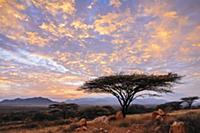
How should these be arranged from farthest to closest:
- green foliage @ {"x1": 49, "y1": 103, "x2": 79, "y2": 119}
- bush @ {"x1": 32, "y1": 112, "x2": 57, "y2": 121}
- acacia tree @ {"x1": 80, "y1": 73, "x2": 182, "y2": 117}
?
green foliage @ {"x1": 49, "y1": 103, "x2": 79, "y2": 119}, bush @ {"x1": 32, "y1": 112, "x2": 57, "y2": 121}, acacia tree @ {"x1": 80, "y1": 73, "x2": 182, "y2": 117}

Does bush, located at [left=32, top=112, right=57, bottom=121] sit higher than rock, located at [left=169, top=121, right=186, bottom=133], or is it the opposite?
bush, located at [left=32, top=112, right=57, bottom=121]

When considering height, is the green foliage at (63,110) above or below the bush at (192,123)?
above

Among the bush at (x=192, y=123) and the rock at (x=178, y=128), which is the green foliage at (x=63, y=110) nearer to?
Answer: the bush at (x=192, y=123)

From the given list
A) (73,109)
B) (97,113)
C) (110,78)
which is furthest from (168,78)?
(73,109)

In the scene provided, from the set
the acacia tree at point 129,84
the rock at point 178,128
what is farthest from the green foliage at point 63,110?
the rock at point 178,128

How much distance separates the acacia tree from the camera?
96.6ft

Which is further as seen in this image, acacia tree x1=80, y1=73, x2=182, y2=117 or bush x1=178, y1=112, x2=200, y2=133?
acacia tree x1=80, y1=73, x2=182, y2=117

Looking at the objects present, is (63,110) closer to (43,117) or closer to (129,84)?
(43,117)

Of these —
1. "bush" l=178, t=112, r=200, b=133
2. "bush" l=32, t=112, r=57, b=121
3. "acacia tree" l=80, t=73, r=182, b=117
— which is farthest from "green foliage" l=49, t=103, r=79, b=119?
"bush" l=178, t=112, r=200, b=133

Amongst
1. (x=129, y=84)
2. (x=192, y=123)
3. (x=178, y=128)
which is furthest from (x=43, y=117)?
(x=178, y=128)

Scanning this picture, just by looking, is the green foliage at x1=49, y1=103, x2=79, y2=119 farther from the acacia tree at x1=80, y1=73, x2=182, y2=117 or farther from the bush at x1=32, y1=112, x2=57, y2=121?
the acacia tree at x1=80, y1=73, x2=182, y2=117

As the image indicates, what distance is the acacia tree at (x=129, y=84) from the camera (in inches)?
1159

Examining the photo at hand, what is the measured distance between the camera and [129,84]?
30.0 m

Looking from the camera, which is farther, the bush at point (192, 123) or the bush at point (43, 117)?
the bush at point (43, 117)
